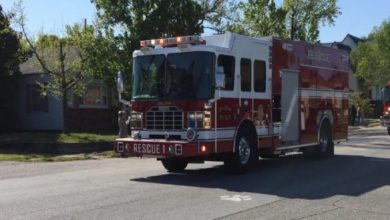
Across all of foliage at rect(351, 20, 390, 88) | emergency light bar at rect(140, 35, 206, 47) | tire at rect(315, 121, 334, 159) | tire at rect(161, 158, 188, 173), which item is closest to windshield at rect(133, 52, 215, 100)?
emergency light bar at rect(140, 35, 206, 47)

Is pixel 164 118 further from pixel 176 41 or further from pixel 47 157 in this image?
pixel 47 157

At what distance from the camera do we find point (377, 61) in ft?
190

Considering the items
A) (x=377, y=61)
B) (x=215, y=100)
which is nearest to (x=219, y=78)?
(x=215, y=100)

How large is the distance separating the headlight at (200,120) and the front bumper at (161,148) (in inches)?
15.9

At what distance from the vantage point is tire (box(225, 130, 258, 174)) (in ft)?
43.2

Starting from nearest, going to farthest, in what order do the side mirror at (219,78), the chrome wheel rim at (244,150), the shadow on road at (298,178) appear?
1. the shadow on road at (298,178)
2. the side mirror at (219,78)
3. the chrome wheel rim at (244,150)

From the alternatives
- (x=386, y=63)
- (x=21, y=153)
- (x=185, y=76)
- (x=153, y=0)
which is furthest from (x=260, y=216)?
(x=386, y=63)

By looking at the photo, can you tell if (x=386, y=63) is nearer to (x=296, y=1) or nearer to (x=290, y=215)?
(x=296, y=1)

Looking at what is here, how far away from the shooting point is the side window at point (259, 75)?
Result: 13922 millimetres

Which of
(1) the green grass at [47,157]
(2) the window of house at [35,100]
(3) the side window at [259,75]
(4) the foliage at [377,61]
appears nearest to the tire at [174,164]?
(3) the side window at [259,75]

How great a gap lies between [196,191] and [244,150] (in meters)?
2.78

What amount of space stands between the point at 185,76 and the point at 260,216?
4.75m

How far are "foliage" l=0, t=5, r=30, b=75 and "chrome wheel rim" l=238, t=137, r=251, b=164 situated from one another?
50.4ft

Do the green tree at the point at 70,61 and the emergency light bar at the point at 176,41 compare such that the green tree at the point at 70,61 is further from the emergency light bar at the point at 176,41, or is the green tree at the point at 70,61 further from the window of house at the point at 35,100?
the emergency light bar at the point at 176,41
